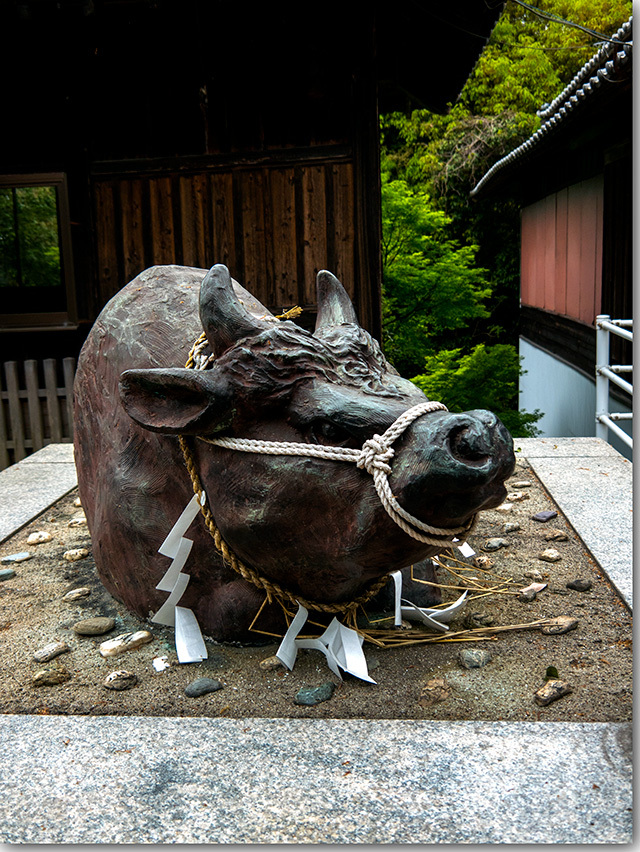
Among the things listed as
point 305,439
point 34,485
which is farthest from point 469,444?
point 34,485

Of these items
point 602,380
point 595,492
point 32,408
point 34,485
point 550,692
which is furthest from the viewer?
point 32,408

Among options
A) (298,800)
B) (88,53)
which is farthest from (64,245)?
(298,800)

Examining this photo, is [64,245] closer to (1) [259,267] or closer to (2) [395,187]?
(1) [259,267]

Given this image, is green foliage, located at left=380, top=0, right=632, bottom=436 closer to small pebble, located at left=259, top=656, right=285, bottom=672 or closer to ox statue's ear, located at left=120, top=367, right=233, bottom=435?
small pebble, located at left=259, top=656, right=285, bottom=672

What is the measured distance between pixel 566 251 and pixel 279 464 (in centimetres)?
1076

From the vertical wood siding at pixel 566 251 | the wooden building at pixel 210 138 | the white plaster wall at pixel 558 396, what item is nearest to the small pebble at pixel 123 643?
the wooden building at pixel 210 138

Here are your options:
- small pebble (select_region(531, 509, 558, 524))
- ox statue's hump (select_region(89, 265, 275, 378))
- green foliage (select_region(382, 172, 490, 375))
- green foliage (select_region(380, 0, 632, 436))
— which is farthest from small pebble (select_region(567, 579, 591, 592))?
green foliage (select_region(382, 172, 490, 375))

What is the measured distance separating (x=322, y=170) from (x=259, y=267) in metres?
0.99

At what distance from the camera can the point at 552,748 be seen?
91.1 inches

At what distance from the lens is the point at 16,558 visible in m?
4.23

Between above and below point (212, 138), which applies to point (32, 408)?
below

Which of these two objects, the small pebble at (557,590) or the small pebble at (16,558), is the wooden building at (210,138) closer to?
the small pebble at (16,558)

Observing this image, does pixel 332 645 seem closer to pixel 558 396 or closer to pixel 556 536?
pixel 556 536

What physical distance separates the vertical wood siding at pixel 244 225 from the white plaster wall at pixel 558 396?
3.55 metres
